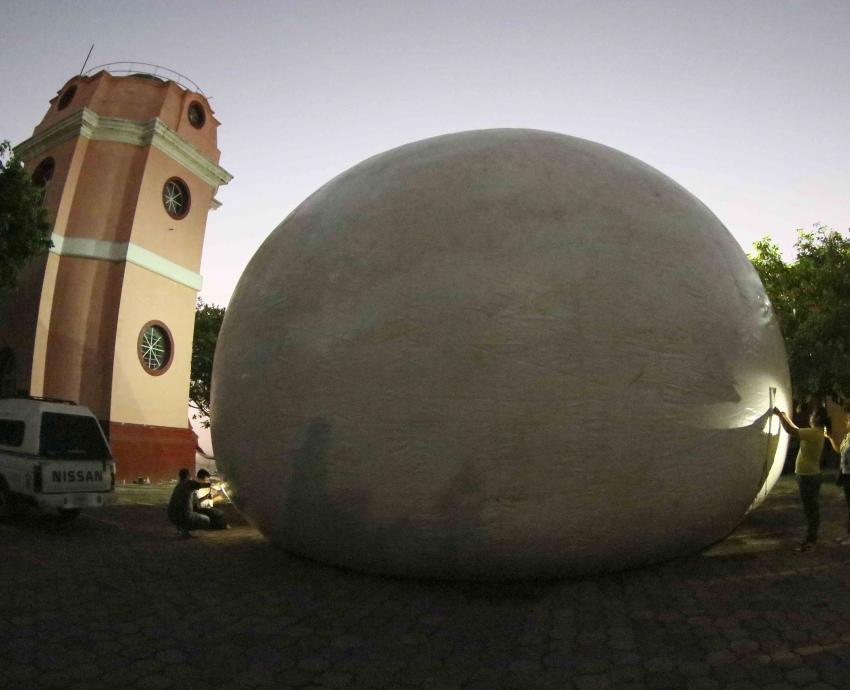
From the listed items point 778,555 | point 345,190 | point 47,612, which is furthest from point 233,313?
point 778,555

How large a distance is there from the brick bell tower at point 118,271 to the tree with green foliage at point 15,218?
3.25 meters

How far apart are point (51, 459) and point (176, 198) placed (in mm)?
Answer: 13332

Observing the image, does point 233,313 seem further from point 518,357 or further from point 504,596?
point 504,596

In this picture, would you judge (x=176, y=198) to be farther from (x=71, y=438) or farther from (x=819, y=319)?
(x=819, y=319)

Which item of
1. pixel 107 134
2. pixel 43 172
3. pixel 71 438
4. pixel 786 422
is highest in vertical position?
pixel 107 134

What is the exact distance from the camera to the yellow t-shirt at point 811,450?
270 inches

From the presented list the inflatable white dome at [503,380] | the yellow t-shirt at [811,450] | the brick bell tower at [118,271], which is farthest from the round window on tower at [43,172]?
the yellow t-shirt at [811,450]

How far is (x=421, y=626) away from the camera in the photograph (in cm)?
446

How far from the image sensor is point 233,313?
21.3ft

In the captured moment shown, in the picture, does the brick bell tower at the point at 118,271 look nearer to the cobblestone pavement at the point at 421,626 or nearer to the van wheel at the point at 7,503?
the van wheel at the point at 7,503

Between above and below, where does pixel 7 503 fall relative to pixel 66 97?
below

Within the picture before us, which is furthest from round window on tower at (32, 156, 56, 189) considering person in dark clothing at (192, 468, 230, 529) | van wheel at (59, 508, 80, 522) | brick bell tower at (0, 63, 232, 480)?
person in dark clothing at (192, 468, 230, 529)

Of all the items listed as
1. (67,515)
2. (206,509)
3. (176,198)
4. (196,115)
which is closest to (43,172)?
(176,198)

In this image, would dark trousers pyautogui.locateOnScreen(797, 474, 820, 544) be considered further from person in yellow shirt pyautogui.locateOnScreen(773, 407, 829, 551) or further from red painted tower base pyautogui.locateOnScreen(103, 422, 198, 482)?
red painted tower base pyautogui.locateOnScreen(103, 422, 198, 482)
